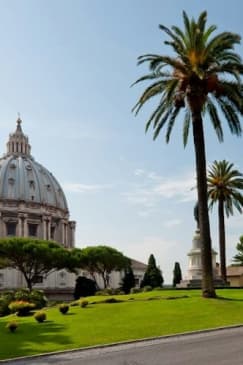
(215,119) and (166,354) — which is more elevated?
(215,119)

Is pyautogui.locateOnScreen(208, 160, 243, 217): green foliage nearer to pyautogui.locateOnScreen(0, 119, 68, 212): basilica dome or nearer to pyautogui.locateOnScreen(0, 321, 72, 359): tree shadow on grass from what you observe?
pyautogui.locateOnScreen(0, 321, 72, 359): tree shadow on grass

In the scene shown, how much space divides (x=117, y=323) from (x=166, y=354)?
783 cm

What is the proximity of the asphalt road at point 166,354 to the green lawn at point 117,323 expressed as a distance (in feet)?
4.21

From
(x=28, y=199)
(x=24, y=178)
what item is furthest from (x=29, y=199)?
(x=24, y=178)

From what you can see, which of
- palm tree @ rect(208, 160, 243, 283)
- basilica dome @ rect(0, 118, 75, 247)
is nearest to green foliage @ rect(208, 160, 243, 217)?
palm tree @ rect(208, 160, 243, 283)

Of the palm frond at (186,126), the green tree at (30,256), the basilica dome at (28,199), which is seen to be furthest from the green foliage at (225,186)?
the basilica dome at (28,199)

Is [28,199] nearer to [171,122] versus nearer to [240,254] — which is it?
[240,254]

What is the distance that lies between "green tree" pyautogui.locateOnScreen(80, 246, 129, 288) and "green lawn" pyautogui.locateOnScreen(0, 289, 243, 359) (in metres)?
59.7

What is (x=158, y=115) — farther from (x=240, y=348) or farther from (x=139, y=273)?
(x=139, y=273)

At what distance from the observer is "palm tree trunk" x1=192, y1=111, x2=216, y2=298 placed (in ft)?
108

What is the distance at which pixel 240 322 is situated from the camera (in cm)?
2525

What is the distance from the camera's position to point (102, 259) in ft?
305

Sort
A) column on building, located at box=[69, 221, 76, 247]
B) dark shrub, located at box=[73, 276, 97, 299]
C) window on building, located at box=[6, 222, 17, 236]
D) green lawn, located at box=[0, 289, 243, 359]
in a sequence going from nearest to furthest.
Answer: green lawn, located at box=[0, 289, 243, 359] → dark shrub, located at box=[73, 276, 97, 299] → window on building, located at box=[6, 222, 17, 236] → column on building, located at box=[69, 221, 76, 247]

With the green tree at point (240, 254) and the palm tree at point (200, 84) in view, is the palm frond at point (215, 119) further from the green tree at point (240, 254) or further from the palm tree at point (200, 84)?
the green tree at point (240, 254)
